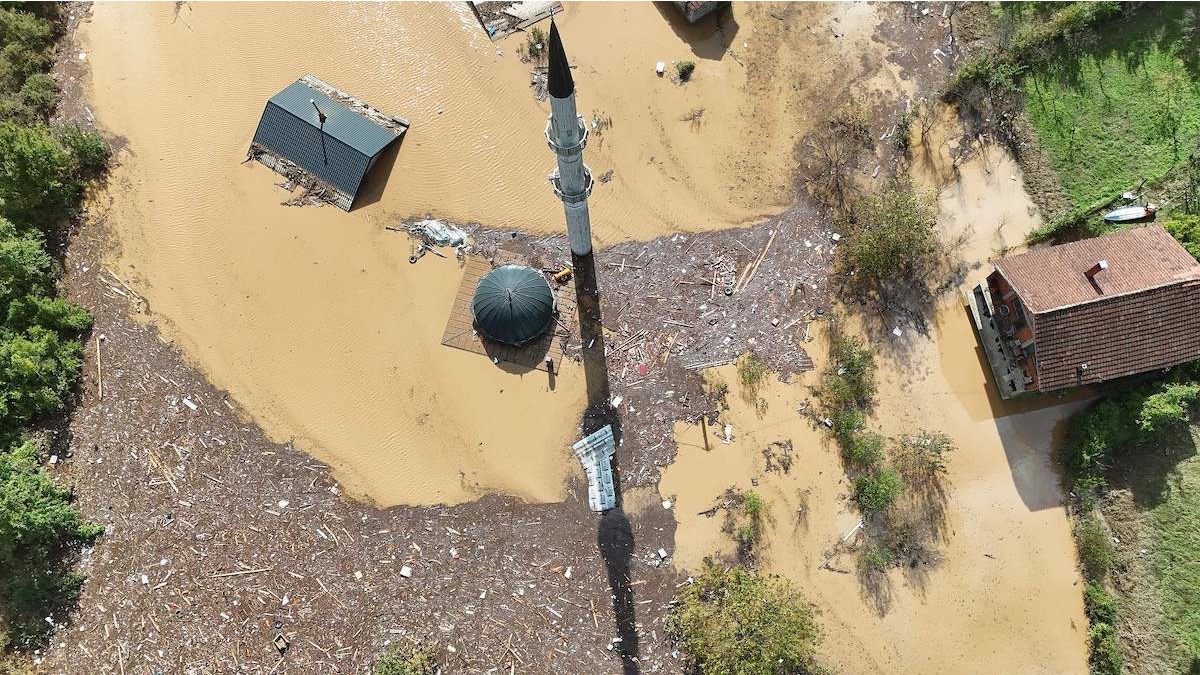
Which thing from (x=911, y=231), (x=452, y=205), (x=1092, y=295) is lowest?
(x=1092, y=295)

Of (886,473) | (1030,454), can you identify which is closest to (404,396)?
(886,473)

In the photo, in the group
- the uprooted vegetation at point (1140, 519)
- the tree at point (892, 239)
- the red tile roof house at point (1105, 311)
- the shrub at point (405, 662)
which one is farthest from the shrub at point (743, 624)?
the tree at point (892, 239)

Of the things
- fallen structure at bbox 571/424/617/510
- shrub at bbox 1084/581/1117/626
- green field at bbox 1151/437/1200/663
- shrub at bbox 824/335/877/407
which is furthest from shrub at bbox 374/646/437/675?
green field at bbox 1151/437/1200/663

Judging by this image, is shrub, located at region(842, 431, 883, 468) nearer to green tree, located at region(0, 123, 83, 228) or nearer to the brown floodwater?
the brown floodwater

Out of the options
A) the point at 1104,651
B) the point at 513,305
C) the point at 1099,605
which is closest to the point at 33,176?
the point at 513,305

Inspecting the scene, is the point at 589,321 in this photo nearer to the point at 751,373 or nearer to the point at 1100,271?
the point at 751,373

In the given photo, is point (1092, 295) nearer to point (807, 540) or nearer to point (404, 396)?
point (807, 540)

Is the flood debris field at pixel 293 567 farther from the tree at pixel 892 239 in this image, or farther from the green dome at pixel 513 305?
the tree at pixel 892 239
